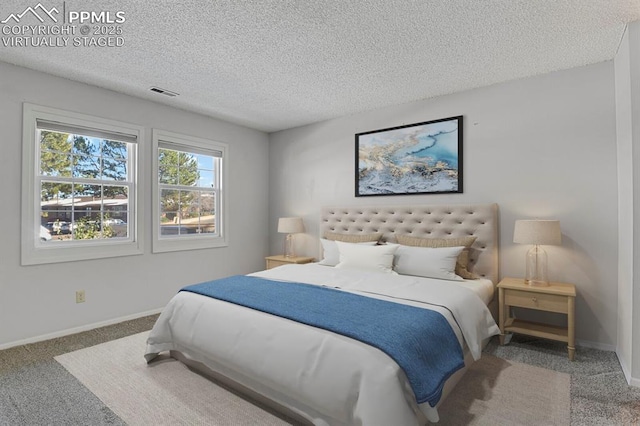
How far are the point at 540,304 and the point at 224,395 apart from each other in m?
2.56

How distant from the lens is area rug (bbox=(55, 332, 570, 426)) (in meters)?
1.92

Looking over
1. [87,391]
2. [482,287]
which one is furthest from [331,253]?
[87,391]

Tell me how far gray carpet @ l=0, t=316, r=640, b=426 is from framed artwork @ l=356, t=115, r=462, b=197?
174 cm

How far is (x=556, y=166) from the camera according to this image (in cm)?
305

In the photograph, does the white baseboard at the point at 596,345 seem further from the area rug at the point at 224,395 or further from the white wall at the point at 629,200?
the area rug at the point at 224,395

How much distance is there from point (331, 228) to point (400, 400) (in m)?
3.07

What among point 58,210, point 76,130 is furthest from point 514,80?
point 58,210

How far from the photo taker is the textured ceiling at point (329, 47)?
2.15m

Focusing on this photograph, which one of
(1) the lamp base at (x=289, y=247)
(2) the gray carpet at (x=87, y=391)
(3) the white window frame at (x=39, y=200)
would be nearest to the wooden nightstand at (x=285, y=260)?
(1) the lamp base at (x=289, y=247)

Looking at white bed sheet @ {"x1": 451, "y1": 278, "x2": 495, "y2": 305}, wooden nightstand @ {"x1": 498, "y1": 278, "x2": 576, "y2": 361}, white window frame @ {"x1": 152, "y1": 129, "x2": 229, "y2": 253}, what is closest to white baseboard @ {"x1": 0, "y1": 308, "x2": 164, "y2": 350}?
white window frame @ {"x1": 152, "y1": 129, "x2": 229, "y2": 253}

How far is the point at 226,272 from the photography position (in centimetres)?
474

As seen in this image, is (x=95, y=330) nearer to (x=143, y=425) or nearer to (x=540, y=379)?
(x=143, y=425)

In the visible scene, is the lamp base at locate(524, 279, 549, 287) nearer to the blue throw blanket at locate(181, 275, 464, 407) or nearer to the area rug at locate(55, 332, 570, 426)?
the area rug at locate(55, 332, 570, 426)

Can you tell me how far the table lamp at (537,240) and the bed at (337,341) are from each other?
1.04 ft
